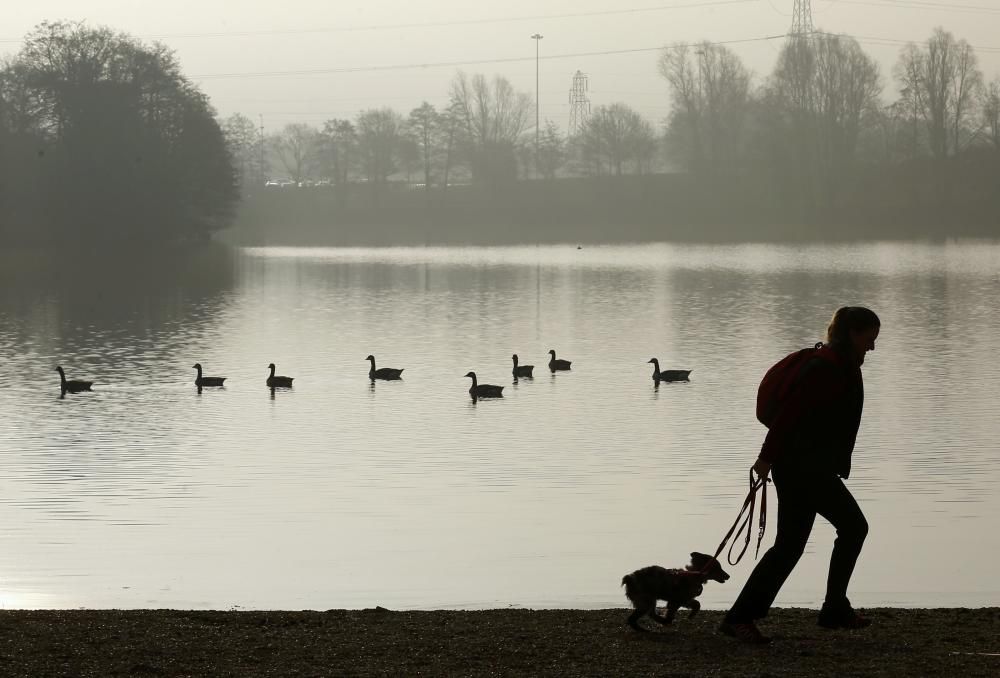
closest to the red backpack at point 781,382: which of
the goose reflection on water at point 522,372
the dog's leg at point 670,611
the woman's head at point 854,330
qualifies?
the woman's head at point 854,330

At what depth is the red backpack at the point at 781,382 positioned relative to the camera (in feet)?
27.6

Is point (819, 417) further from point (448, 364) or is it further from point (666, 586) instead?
point (448, 364)

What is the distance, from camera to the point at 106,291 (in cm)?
5828

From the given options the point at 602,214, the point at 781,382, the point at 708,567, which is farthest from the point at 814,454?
the point at 602,214

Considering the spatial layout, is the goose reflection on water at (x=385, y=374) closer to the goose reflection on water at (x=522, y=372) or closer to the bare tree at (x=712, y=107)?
the goose reflection on water at (x=522, y=372)

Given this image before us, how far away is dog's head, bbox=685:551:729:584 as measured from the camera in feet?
29.2

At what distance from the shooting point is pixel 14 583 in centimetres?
1239

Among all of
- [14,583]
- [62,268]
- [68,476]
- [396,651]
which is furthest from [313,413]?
[62,268]

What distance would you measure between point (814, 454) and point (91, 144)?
8271cm

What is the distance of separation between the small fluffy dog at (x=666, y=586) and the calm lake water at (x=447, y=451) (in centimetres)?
234

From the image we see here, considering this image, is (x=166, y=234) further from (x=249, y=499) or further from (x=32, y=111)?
A: (x=249, y=499)

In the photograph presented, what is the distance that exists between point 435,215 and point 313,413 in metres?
125

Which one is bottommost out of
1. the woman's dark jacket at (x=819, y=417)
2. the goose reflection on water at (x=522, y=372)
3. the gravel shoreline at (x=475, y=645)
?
the goose reflection on water at (x=522, y=372)

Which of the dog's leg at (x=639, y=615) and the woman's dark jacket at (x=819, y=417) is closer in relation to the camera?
the woman's dark jacket at (x=819, y=417)
